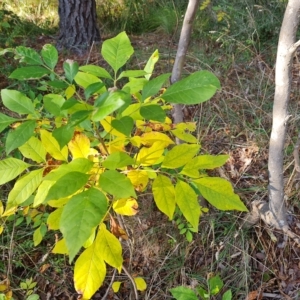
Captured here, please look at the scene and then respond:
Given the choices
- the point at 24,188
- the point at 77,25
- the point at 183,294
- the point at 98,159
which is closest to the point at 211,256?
the point at 183,294

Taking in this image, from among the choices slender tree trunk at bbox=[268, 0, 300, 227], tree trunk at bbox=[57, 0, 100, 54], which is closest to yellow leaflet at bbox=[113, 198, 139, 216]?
slender tree trunk at bbox=[268, 0, 300, 227]

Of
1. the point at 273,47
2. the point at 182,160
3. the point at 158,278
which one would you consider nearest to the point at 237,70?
the point at 273,47

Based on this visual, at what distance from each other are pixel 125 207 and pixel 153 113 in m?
0.29

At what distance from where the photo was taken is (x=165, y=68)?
106 inches

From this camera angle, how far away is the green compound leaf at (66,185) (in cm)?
67

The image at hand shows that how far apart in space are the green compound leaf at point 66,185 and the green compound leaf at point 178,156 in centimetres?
23

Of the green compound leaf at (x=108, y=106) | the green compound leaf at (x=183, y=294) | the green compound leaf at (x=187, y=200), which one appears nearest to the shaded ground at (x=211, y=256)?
the green compound leaf at (x=183, y=294)

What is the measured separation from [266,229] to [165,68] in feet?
4.83

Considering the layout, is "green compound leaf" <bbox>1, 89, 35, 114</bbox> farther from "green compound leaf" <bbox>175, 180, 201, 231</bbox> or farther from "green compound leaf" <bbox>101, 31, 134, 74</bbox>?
"green compound leaf" <bbox>175, 180, 201, 231</bbox>

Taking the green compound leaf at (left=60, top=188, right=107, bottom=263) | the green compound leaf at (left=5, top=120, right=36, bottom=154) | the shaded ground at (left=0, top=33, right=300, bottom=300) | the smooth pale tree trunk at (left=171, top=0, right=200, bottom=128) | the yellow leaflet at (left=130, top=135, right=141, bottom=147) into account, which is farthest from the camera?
the shaded ground at (left=0, top=33, right=300, bottom=300)

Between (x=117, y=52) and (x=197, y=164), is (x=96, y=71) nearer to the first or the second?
(x=117, y=52)

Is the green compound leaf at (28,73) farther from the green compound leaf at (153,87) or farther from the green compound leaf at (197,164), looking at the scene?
the green compound leaf at (197,164)

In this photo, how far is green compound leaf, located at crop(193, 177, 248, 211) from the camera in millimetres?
866

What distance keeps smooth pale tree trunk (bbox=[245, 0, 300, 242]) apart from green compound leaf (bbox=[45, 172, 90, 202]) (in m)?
0.85
